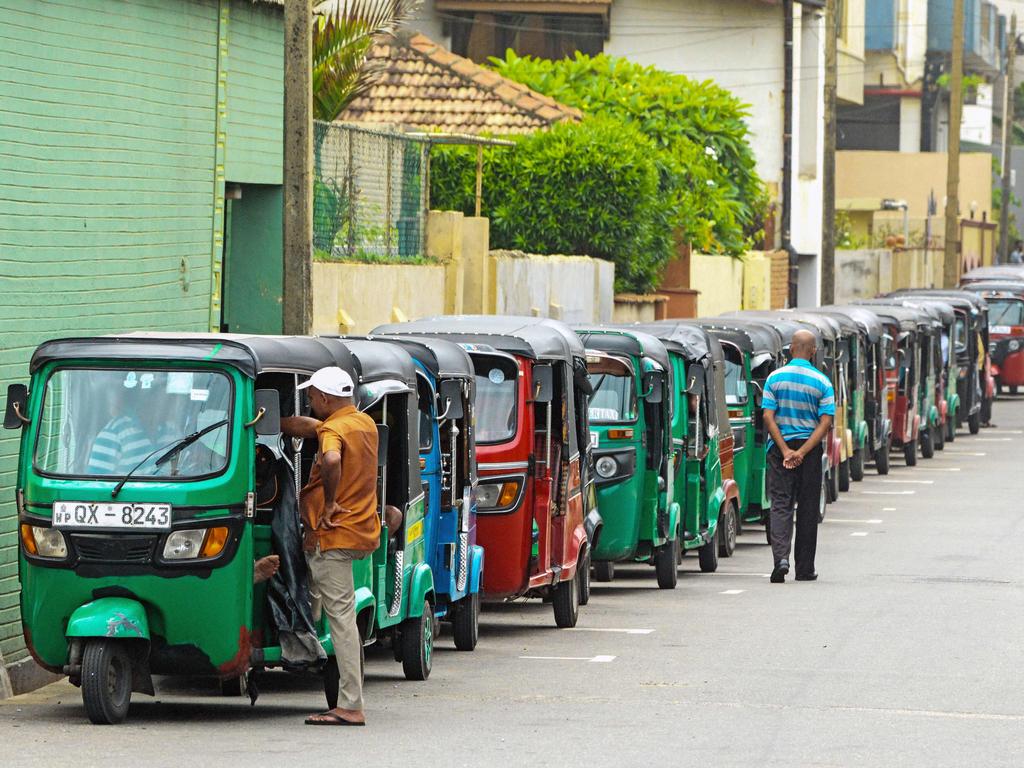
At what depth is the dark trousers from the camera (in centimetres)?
1708

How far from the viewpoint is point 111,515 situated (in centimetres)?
999

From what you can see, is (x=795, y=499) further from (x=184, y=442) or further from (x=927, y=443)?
(x=927, y=443)

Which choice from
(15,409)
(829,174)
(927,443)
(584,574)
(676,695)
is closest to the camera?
(15,409)

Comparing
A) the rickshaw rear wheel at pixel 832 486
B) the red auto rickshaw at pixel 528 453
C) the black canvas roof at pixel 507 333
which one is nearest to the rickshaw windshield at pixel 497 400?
the red auto rickshaw at pixel 528 453

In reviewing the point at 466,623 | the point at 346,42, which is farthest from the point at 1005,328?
the point at 466,623

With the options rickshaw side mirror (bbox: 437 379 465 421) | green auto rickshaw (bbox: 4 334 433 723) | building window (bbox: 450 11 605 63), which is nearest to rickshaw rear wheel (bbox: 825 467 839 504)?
rickshaw side mirror (bbox: 437 379 465 421)

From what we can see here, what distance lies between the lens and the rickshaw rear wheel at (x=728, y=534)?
65.4 ft

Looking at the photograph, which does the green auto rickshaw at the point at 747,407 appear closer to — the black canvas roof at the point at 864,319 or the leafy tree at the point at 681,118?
the black canvas roof at the point at 864,319

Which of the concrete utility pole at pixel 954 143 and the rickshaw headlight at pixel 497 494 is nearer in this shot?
the rickshaw headlight at pixel 497 494

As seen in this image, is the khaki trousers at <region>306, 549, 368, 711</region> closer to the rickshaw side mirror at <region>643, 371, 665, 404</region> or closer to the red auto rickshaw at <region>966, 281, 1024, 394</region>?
the rickshaw side mirror at <region>643, 371, 665, 404</region>

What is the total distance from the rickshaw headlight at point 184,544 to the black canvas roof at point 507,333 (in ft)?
15.3

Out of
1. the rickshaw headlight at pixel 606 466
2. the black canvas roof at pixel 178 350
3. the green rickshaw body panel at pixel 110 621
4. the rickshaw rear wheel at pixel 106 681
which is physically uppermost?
the black canvas roof at pixel 178 350

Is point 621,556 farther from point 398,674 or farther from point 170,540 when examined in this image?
point 170,540

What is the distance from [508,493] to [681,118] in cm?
2567
